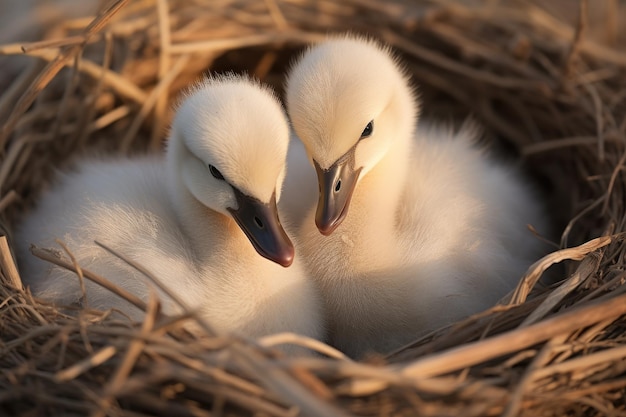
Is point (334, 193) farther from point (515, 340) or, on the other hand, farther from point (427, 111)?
point (427, 111)

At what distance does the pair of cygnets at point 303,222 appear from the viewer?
2236 millimetres

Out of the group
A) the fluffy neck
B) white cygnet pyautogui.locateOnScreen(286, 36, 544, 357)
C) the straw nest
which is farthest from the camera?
the fluffy neck

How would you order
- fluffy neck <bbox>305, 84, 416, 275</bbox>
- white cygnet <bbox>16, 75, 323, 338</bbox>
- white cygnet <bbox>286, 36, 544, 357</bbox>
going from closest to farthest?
A: white cygnet <bbox>16, 75, 323, 338</bbox>, white cygnet <bbox>286, 36, 544, 357</bbox>, fluffy neck <bbox>305, 84, 416, 275</bbox>

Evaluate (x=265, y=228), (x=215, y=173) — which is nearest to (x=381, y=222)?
(x=265, y=228)

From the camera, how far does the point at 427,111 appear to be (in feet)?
12.3

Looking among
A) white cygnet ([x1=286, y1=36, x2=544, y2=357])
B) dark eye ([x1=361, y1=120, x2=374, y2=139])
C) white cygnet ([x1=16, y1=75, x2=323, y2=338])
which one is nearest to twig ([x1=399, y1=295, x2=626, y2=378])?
white cygnet ([x1=286, y1=36, x2=544, y2=357])

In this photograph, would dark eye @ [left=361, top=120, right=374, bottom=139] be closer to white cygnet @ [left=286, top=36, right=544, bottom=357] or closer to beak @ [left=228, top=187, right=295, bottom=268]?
white cygnet @ [left=286, top=36, right=544, bottom=357]

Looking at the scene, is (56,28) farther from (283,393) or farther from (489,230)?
(283,393)

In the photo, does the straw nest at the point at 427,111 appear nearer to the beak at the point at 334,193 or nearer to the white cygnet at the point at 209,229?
the white cygnet at the point at 209,229

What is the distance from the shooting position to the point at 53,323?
2041mm

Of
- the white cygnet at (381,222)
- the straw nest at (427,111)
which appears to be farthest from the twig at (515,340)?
the white cygnet at (381,222)

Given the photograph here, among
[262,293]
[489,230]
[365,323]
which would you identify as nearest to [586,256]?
[489,230]

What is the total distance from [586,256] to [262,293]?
1005 millimetres

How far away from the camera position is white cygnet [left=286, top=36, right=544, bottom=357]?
2.32 m
